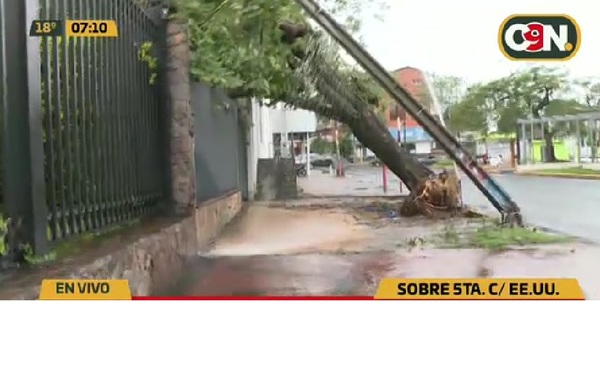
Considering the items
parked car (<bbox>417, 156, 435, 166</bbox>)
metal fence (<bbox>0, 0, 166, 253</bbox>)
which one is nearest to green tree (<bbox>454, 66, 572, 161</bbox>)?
parked car (<bbox>417, 156, 435, 166</bbox>)

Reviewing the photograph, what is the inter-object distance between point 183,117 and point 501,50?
5.24ft

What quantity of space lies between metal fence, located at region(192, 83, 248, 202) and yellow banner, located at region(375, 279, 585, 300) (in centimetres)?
132

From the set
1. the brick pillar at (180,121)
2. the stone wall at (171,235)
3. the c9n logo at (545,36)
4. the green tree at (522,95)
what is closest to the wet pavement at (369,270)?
the stone wall at (171,235)

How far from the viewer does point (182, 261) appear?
9.98 feet

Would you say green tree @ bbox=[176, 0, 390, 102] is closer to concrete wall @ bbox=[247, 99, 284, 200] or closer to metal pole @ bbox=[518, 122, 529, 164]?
concrete wall @ bbox=[247, 99, 284, 200]

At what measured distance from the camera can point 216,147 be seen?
13.0ft

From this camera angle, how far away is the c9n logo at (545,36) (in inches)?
95.0

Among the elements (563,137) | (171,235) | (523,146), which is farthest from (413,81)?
(171,235)

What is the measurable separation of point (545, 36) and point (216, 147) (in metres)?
1.98

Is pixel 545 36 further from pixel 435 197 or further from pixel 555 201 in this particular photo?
pixel 435 197

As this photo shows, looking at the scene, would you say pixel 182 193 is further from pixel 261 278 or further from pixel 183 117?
pixel 261 278

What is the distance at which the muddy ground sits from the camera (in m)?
2.53

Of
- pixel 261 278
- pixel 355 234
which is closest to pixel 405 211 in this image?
pixel 355 234

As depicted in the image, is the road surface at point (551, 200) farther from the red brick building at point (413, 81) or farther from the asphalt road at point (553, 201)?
the red brick building at point (413, 81)
